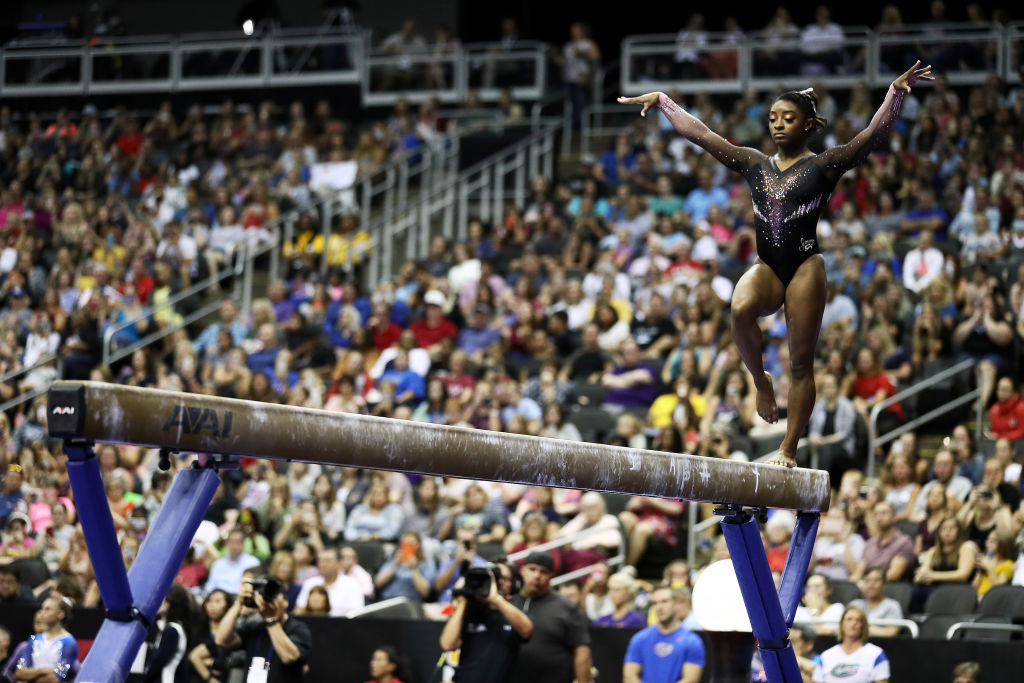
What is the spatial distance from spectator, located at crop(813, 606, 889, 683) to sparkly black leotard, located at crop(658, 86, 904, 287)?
269 cm

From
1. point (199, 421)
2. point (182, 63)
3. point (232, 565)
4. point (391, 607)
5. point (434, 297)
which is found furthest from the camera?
point (182, 63)

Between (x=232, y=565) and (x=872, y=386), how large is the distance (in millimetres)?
5018

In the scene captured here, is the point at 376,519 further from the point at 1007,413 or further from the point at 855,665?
the point at 1007,413

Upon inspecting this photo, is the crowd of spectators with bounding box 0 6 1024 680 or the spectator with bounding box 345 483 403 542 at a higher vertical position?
the crowd of spectators with bounding box 0 6 1024 680

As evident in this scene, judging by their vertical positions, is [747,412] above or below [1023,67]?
below

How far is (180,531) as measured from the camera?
391 centimetres

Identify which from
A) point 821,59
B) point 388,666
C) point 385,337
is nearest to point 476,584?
point 388,666

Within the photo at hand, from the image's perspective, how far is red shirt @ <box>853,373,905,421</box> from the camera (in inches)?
417

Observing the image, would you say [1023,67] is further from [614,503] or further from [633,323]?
[614,503]

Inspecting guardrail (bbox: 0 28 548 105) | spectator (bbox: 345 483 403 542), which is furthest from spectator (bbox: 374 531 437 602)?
guardrail (bbox: 0 28 548 105)

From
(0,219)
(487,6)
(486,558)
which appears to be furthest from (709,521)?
(487,6)

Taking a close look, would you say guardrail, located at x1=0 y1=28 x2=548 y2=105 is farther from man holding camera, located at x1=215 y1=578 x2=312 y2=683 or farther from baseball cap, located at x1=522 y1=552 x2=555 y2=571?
man holding camera, located at x1=215 y1=578 x2=312 y2=683

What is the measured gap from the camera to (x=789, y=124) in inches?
206

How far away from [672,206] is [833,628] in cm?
669
